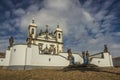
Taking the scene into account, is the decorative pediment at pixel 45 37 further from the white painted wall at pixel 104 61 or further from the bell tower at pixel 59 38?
the white painted wall at pixel 104 61

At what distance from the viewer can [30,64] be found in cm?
2277

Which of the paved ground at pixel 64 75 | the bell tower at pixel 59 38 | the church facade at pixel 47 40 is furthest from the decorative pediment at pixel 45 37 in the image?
the paved ground at pixel 64 75

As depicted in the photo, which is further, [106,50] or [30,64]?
[106,50]

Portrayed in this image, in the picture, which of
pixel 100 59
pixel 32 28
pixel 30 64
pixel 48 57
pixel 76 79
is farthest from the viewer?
pixel 32 28

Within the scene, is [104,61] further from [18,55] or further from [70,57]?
[18,55]

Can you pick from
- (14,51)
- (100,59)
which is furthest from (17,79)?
(100,59)

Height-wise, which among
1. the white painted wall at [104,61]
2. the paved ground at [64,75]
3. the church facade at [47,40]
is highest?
the church facade at [47,40]

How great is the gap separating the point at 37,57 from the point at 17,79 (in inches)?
470

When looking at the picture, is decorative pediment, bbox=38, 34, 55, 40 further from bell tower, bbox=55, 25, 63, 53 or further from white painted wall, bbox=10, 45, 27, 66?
white painted wall, bbox=10, 45, 27, 66

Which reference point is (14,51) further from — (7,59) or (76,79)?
(76,79)

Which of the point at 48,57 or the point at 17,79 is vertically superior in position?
the point at 48,57

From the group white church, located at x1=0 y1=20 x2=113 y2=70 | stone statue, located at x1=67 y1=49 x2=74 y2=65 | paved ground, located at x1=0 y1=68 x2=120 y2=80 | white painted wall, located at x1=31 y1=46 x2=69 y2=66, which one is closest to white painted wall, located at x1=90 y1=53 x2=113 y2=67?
white church, located at x1=0 y1=20 x2=113 y2=70

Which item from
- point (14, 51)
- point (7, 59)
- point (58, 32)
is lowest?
point (7, 59)

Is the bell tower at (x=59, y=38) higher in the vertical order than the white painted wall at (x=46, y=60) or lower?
higher
